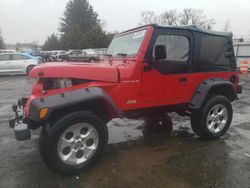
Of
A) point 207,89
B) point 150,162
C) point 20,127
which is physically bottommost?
point 150,162

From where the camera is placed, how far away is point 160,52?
12.6 ft

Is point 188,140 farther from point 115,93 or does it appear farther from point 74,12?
point 74,12

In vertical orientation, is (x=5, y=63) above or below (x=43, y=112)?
above

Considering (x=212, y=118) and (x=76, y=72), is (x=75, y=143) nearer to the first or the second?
(x=76, y=72)

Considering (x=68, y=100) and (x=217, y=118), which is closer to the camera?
(x=68, y=100)

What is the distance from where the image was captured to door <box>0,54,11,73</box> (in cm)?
1580

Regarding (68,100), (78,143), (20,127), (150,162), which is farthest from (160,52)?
(20,127)

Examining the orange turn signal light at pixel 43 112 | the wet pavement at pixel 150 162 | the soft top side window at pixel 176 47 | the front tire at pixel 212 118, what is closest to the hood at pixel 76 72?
the orange turn signal light at pixel 43 112

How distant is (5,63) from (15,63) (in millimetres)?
602

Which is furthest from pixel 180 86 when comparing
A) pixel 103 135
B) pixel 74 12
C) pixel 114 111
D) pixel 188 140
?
pixel 74 12

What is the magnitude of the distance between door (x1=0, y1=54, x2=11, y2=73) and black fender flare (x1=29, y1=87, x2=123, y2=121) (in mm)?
14160

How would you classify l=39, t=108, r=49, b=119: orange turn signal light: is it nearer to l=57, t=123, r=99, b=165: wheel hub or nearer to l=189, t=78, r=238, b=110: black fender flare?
l=57, t=123, r=99, b=165: wheel hub

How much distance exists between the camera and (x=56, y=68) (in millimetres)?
3566

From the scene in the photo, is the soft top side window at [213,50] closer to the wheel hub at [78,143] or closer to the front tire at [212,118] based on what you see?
the front tire at [212,118]
